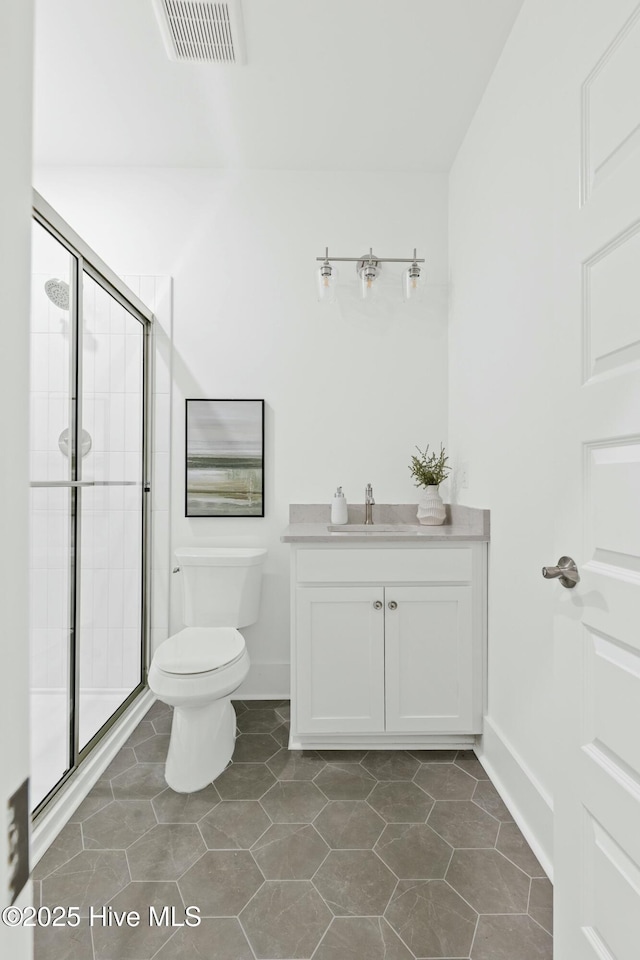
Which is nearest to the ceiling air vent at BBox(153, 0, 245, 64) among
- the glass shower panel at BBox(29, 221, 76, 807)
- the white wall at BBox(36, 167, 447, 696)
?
the white wall at BBox(36, 167, 447, 696)

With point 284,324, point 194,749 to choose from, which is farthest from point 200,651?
point 284,324

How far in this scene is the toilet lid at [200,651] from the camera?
1.78 meters

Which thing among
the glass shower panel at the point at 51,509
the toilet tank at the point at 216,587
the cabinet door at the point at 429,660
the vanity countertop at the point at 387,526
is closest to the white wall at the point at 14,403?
the glass shower panel at the point at 51,509

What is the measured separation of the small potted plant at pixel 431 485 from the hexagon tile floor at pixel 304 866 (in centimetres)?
102

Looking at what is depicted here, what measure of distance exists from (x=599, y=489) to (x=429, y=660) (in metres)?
1.27

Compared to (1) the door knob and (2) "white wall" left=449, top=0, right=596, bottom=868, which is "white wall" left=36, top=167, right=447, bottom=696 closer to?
(2) "white wall" left=449, top=0, right=596, bottom=868

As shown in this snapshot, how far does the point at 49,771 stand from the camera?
1.70 meters

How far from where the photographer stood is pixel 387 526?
2498mm

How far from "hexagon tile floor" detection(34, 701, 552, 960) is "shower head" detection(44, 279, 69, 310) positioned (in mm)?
1715

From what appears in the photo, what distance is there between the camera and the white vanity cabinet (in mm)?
1988

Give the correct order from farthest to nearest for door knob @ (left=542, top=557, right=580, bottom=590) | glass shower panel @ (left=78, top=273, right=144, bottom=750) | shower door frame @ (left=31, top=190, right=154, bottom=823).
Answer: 1. glass shower panel @ (left=78, top=273, right=144, bottom=750)
2. shower door frame @ (left=31, top=190, right=154, bottom=823)
3. door knob @ (left=542, top=557, right=580, bottom=590)

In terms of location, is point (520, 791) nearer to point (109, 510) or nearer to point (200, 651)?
point (200, 651)

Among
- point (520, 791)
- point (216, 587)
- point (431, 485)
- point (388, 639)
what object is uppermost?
point (431, 485)

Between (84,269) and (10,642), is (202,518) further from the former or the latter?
(10,642)
